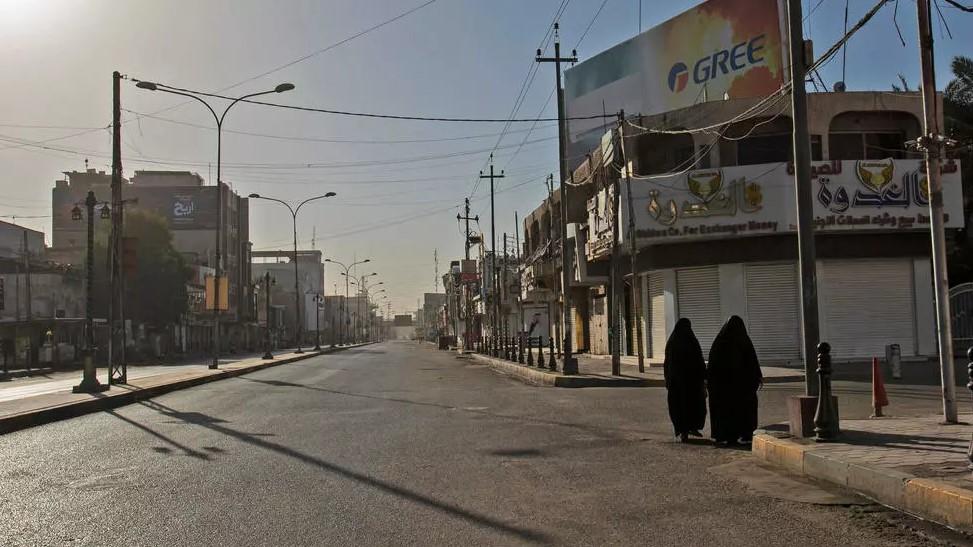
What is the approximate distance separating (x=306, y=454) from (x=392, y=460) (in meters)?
1.19

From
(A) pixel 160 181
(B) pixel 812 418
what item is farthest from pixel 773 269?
(A) pixel 160 181

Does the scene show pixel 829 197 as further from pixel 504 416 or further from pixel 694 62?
pixel 504 416

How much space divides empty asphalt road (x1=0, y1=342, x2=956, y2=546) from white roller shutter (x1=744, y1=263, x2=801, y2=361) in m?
12.1

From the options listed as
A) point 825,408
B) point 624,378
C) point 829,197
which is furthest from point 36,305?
point 825,408

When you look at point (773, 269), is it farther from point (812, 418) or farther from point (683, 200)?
point (812, 418)

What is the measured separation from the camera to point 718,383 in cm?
998

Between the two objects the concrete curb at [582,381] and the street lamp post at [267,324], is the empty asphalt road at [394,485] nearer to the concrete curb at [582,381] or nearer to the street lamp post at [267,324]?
the concrete curb at [582,381]

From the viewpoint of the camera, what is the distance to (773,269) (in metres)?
26.1

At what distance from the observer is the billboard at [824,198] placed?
976 inches

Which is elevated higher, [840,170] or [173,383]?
[840,170]

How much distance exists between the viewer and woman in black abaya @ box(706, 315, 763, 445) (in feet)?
32.4

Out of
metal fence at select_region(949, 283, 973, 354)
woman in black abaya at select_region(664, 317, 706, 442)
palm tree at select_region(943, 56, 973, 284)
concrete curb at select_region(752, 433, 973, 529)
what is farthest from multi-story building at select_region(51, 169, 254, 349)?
concrete curb at select_region(752, 433, 973, 529)

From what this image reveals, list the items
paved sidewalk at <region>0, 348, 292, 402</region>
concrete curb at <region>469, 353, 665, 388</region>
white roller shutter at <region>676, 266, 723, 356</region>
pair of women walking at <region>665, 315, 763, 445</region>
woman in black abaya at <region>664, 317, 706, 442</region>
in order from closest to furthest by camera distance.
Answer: pair of women walking at <region>665, 315, 763, 445</region>, woman in black abaya at <region>664, 317, 706, 442</region>, concrete curb at <region>469, 353, 665, 388</region>, paved sidewalk at <region>0, 348, 292, 402</region>, white roller shutter at <region>676, 266, 723, 356</region>

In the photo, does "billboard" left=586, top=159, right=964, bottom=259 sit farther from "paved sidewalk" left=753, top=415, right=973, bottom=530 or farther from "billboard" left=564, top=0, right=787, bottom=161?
"paved sidewalk" left=753, top=415, right=973, bottom=530
